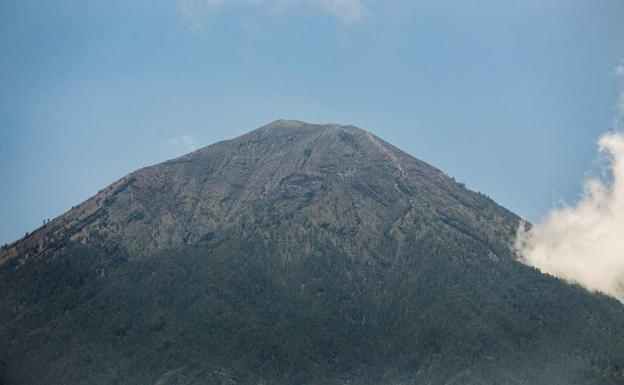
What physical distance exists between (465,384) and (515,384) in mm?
17763

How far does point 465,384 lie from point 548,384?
28851 millimetres

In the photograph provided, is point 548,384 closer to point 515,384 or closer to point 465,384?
point 515,384

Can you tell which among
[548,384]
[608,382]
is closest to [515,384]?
[548,384]

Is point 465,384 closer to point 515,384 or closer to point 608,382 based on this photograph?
point 515,384

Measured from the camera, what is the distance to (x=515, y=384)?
199 meters

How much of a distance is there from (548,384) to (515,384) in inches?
440

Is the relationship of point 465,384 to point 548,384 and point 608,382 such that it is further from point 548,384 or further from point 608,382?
point 608,382

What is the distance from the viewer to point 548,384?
198 m

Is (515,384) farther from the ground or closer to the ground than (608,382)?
farther from the ground

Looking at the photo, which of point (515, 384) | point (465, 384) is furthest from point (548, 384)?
point (465, 384)

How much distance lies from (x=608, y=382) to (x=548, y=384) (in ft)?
73.2

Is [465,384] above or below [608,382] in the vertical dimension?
above

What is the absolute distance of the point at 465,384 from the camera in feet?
655

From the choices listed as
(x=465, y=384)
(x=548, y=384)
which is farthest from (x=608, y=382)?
(x=465, y=384)
